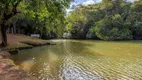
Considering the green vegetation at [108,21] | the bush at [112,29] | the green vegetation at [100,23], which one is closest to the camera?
the green vegetation at [100,23]

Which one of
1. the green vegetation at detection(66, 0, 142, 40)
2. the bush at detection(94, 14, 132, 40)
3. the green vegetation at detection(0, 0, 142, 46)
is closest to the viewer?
the green vegetation at detection(0, 0, 142, 46)

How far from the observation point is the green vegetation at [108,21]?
5438 centimetres

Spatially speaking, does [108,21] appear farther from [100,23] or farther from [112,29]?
[112,29]

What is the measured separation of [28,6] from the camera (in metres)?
22.4

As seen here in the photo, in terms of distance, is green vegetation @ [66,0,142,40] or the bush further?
green vegetation @ [66,0,142,40]

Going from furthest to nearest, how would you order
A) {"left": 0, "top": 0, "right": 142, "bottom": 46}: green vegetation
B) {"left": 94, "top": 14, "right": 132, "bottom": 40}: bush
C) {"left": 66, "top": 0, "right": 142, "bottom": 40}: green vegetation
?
{"left": 66, "top": 0, "right": 142, "bottom": 40}: green vegetation → {"left": 94, "top": 14, "right": 132, "bottom": 40}: bush → {"left": 0, "top": 0, "right": 142, "bottom": 46}: green vegetation

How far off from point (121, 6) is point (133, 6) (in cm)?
357

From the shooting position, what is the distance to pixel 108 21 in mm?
54906

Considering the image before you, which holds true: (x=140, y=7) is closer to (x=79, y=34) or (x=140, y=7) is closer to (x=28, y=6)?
(x=79, y=34)

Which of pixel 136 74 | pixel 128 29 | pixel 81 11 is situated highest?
pixel 81 11

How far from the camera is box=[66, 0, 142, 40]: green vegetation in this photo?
54.4 metres

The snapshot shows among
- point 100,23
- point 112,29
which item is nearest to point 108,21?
point 100,23

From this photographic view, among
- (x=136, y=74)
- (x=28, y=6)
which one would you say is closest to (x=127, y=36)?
(x=28, y=6)

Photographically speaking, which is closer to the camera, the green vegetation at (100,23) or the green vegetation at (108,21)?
the green vegetation at (100,23)
